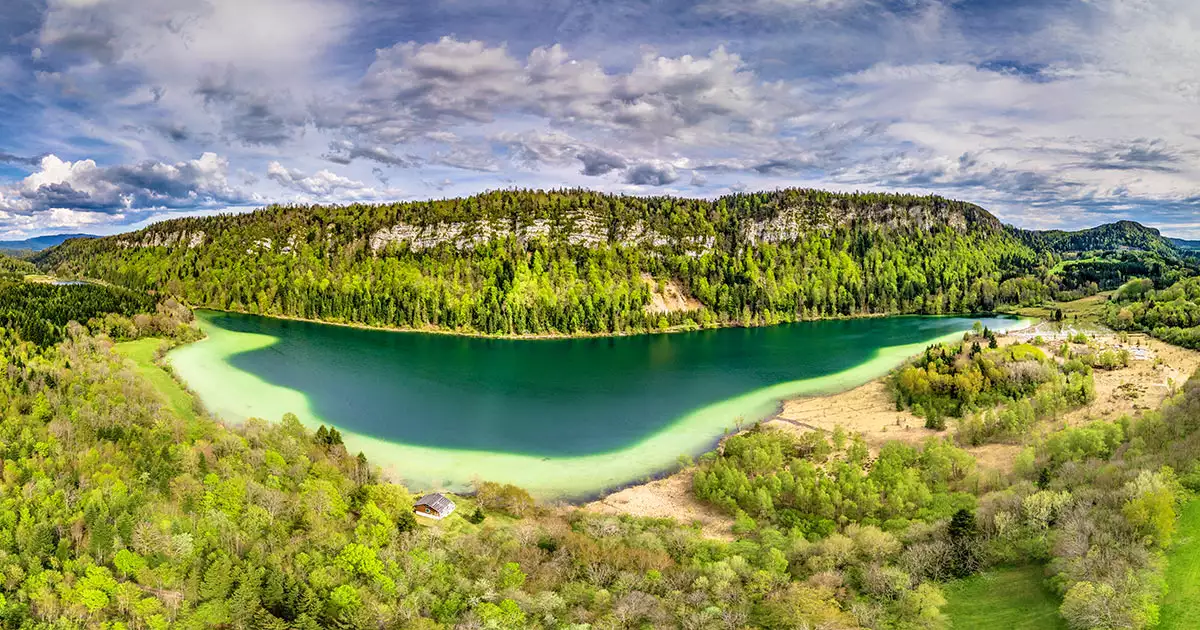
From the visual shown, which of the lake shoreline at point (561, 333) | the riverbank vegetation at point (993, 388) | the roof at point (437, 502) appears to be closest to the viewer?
the roof at point (437, 502)

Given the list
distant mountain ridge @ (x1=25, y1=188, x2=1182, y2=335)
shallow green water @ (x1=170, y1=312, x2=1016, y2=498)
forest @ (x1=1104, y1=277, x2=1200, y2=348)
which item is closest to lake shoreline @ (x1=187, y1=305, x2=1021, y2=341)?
distant mountain ridge @ (x1=25, y1=188, x2=1182, y2=335)

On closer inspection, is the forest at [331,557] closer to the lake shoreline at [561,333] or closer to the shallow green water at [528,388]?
the shallow green water at [528,388]

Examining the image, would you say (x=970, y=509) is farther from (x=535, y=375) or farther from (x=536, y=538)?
(x=535, y=375)

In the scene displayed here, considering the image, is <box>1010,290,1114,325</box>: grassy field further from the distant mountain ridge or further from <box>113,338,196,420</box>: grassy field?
<box>113,338,196,420</box>: grassy field

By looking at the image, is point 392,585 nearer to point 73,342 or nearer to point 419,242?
point 73,342

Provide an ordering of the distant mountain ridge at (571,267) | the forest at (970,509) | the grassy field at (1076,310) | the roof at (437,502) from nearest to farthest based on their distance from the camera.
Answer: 1. the forest at (970,509)
2. the roof at (437,502)
3. the grassy field at (1076,310)
4. the distant mountain ridge at (571,267)

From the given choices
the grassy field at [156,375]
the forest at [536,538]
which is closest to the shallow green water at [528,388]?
the grassy field at [156,375]

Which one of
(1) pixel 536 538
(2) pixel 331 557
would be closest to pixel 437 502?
(1) pixel 536 538
